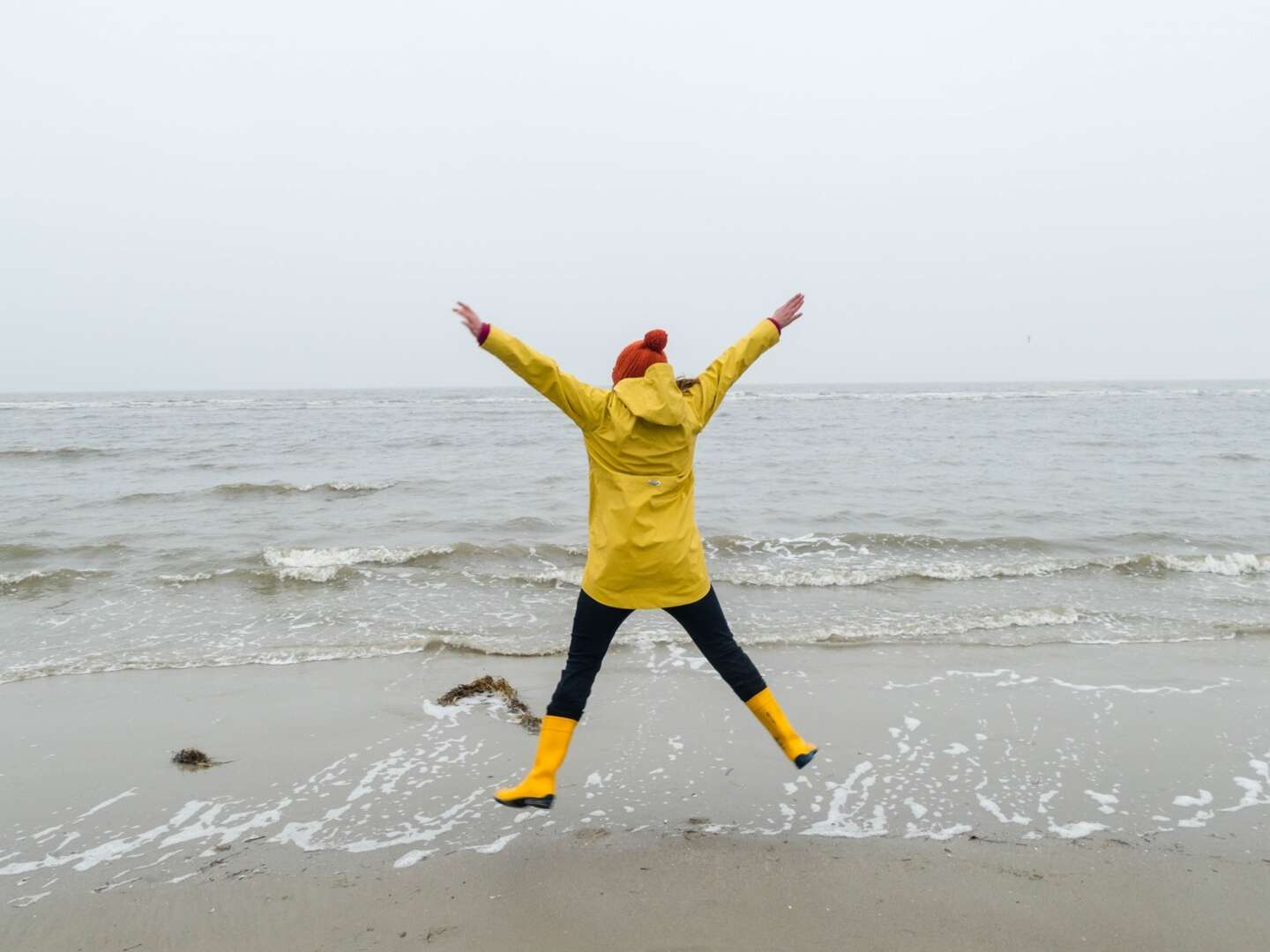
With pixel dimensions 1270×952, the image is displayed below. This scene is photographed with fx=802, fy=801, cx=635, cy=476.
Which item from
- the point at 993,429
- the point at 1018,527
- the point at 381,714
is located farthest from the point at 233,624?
the point at 993,429

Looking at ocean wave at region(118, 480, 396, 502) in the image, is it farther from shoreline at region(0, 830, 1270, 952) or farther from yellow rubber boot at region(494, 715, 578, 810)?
shoreline at region(0, 830, 1270, 952)

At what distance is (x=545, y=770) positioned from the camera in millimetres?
3344

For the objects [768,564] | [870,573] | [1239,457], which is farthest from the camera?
[1239,457]

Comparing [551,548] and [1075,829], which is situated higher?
[1075,829]

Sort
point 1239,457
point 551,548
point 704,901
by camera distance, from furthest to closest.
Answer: point 1239,457 → point 551,548 → point 704,901

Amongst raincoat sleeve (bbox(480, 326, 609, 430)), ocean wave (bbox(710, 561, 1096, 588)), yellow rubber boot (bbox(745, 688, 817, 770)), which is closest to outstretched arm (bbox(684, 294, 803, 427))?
raincoat sleeve (bbox(480, 326, 609, 430))

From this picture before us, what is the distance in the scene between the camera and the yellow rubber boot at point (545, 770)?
3.31 m

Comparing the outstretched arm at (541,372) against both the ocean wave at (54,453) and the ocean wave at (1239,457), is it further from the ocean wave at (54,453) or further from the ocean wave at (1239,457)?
the ocean wave at (54,453)

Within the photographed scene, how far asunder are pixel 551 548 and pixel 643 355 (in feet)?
22.2

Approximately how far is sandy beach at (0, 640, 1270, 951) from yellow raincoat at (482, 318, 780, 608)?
3.52ft

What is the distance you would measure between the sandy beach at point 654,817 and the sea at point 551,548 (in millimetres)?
1173

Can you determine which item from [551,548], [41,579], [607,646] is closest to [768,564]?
[551,548]

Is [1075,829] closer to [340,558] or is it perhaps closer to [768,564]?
[768,564]

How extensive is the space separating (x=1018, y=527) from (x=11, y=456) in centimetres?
2252
